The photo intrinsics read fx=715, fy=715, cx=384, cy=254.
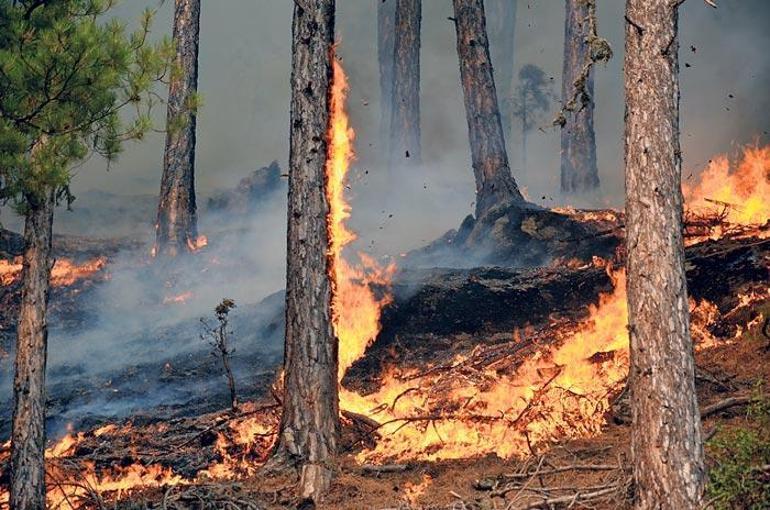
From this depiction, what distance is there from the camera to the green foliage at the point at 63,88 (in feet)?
20.5

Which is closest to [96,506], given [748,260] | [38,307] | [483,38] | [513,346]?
[38,307]

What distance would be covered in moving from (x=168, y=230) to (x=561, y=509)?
12.8 m

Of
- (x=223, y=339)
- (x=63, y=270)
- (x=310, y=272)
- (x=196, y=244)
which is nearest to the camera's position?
(x=310, y=272)

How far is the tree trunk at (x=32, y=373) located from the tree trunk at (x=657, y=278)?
5.15 metres

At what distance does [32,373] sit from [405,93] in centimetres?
1730

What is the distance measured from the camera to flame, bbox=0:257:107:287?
619 inches

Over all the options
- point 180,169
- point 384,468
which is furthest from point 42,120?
point 180,169

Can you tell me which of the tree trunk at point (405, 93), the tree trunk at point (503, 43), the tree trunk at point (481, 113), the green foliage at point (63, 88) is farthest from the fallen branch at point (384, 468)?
the tree trunk at point (503, 43)

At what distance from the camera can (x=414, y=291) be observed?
39.0 ft

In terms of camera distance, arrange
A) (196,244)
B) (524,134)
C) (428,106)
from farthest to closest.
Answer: (524,134), (428,106), (196,244)

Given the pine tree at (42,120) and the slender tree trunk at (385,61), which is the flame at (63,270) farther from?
the slender tree trunk at (385,61)

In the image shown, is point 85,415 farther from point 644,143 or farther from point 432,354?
point 644,143

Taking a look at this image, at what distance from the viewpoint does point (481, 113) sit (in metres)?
16.2

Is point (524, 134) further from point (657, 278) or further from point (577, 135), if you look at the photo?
point (657, 278)
